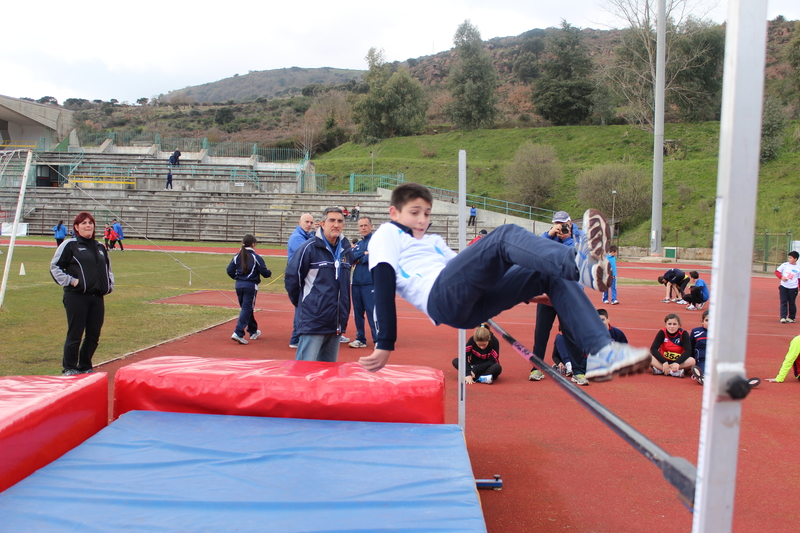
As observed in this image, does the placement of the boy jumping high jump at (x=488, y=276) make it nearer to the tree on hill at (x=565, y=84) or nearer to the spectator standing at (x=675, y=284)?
the spectator standing at (x=675, y=284)

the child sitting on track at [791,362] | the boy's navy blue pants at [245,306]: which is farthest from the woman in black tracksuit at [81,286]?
the child sitting on track at [791,362]

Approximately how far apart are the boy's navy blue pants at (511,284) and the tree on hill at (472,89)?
50.9 metres

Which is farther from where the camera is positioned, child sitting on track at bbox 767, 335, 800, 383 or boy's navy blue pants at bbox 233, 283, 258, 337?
boy's navy blue pants at bbox 233, 283, 258, 337

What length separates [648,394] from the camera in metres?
6.59

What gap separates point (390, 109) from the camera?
51.4 meters

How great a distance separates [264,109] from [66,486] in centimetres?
8371

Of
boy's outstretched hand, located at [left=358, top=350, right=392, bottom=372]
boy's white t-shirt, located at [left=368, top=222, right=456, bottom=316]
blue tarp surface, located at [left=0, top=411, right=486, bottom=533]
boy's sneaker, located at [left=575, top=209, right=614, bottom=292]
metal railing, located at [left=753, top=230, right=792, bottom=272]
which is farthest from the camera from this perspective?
metal railing, located at [left=753, top=230, right=792, bottom=272]

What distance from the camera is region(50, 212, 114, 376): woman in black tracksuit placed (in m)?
6.05

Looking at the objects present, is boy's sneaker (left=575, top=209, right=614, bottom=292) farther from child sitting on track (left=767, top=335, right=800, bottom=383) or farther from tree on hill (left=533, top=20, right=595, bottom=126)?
tree on hill (left=533, top=20, right=595, bottom=126)

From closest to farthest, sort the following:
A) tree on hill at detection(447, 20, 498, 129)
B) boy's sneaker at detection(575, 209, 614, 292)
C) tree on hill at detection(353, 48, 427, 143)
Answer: boy's sneaker at detection(575, 209, 614, 292) → tree on hill at detection(353, 48, 427, 143) → tree on hill at detection(447, 20, 498, 129)

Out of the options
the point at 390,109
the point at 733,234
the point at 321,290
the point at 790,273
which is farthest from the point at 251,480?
the point at 390,109

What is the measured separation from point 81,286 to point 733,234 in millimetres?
6322

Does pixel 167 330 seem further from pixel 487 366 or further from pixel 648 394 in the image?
pixel 648 394

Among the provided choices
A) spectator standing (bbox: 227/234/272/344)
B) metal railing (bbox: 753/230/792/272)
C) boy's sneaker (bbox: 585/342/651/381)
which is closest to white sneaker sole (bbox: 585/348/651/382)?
boy's sneaker (bbox: 585/342/651/381)
